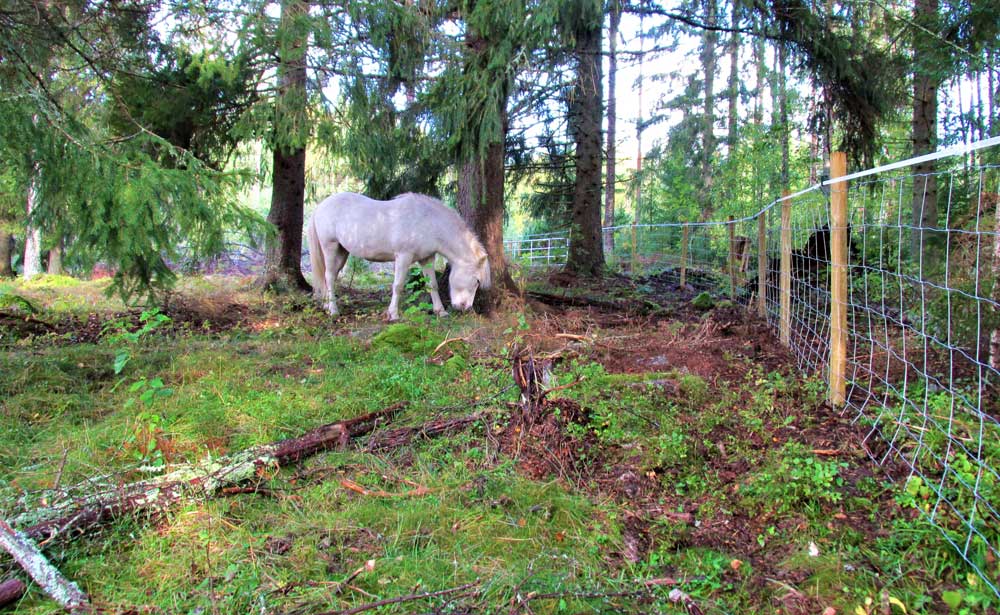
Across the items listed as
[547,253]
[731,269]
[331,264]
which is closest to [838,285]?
[731,269]

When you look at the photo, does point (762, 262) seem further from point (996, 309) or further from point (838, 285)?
point (996, 309)

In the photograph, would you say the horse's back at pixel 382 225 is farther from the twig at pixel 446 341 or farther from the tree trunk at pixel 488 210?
the twig at pixel 446 341

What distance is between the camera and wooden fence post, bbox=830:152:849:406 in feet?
10.7

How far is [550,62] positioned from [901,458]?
5.81m

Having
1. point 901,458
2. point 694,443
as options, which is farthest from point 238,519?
point 901,458

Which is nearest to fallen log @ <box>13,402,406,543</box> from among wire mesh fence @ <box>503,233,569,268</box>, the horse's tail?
the horse's tail

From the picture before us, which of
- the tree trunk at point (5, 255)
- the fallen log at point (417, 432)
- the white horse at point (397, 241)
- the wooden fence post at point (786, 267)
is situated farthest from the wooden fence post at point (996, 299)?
the tree trunk at point (5, 255)

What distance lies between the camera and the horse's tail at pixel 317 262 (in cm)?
862

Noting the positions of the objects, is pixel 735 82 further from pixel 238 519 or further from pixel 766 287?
pixel 238 519

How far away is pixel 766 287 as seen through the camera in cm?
625

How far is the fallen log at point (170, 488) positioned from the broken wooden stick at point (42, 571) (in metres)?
0.09

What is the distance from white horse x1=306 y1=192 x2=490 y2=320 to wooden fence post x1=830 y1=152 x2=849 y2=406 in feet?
14.7

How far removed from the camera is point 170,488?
8.20 feet

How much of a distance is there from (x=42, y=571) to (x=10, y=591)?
0.09 metres
